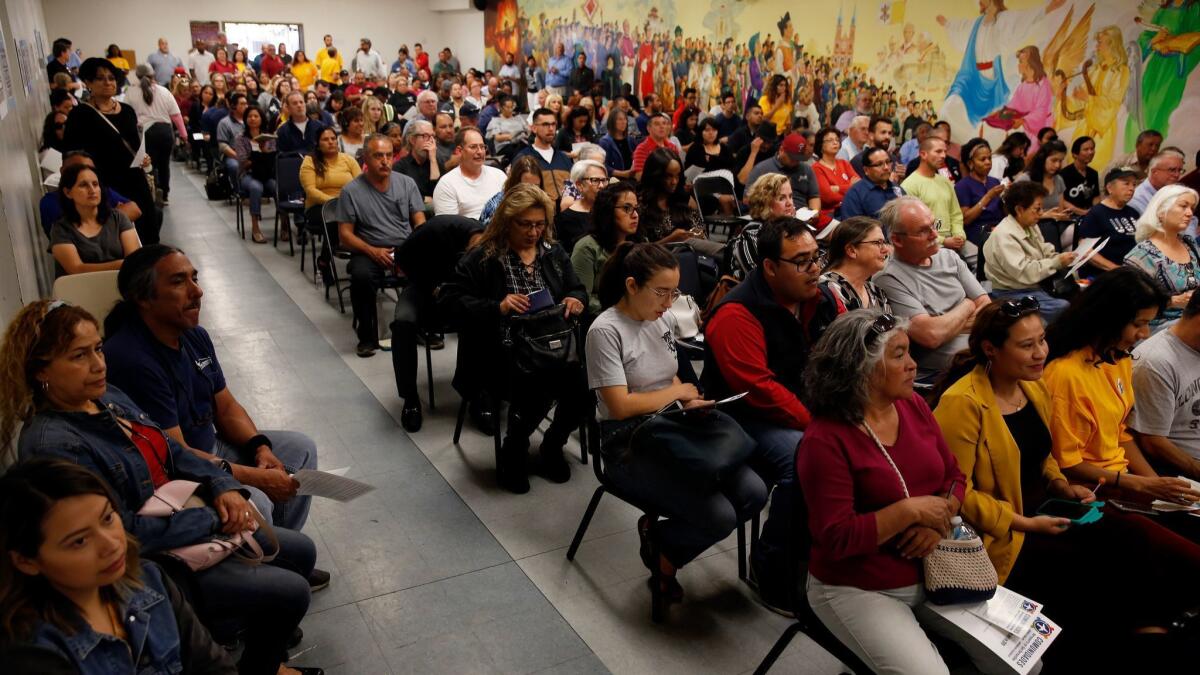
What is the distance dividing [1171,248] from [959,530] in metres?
3.60

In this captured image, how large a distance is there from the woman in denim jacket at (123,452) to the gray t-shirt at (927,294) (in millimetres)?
2853

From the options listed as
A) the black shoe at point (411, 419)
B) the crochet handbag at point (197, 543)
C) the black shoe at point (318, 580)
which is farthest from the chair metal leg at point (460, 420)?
the crochet handbag at point (197, 543)

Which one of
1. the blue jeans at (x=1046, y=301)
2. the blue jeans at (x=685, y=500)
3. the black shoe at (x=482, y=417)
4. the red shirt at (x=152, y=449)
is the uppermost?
the red shirt at (x=152, y=449)

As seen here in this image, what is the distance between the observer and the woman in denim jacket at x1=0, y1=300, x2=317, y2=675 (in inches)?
86.1

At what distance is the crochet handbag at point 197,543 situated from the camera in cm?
224

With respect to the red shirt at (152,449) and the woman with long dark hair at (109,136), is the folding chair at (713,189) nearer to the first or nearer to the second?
the woman with long dark hair at (109,136)

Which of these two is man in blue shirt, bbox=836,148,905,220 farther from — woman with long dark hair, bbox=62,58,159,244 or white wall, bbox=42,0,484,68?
white wall, bbox=42,0,484,68

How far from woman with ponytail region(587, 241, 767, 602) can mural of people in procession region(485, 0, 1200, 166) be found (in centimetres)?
661

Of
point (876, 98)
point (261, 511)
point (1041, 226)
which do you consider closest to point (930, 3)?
point (876, 98)

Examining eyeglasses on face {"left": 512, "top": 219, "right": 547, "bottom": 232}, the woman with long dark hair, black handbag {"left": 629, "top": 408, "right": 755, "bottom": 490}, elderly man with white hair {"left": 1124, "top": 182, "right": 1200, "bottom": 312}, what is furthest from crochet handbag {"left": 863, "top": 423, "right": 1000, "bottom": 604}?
the woman with long dark hair

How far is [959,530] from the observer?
236 centimetres

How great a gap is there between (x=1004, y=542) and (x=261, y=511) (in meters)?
2.28

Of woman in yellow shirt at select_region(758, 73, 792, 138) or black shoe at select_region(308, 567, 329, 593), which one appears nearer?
black shoe at select_region(308, 567, 329, 593)

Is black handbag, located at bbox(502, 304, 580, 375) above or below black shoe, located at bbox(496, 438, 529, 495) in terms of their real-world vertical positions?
above
